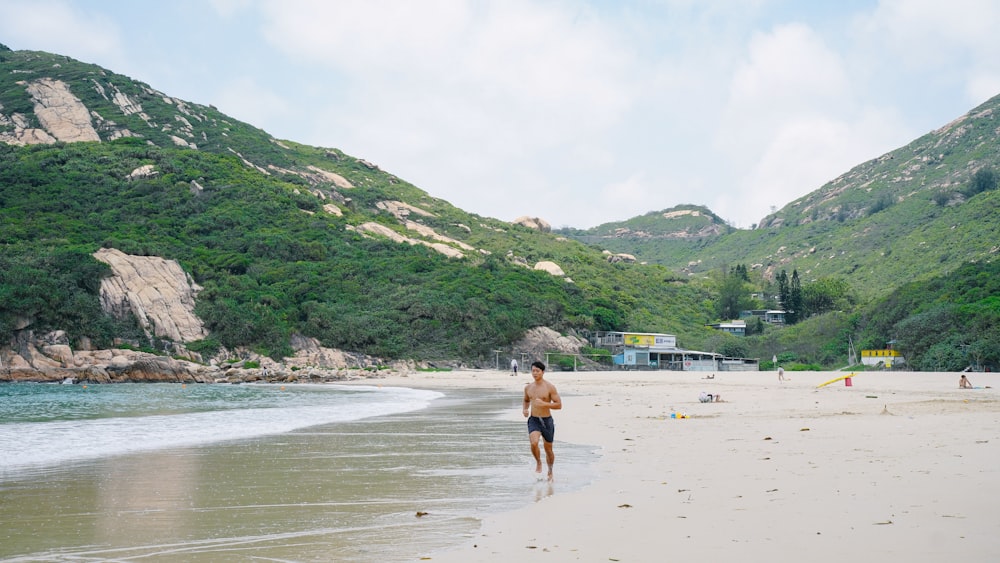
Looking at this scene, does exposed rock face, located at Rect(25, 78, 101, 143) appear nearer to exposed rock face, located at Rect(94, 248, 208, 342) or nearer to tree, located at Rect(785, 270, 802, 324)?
exposed rock face, located at Rect(94, 248, 208, 342)

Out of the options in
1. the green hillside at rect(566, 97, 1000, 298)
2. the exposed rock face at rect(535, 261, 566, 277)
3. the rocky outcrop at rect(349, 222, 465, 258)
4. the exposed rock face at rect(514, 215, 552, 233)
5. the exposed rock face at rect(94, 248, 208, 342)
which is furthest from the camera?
the exposed rock face at rect(514, 215, 552, 233)

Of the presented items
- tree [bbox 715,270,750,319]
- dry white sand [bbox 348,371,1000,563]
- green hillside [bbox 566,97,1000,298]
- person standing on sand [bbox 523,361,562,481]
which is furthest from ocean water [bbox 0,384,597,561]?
tree [bbox 715,270,750,319]

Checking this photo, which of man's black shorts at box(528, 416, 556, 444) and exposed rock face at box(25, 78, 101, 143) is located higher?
exposed rock face at box(25, 78, 101, 143)

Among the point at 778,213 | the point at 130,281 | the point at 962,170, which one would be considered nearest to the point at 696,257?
the point at 778,213

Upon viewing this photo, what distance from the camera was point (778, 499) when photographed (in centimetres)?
623

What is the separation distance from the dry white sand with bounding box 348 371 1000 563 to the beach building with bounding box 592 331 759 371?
148 ft

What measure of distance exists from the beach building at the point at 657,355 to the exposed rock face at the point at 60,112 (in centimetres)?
6774

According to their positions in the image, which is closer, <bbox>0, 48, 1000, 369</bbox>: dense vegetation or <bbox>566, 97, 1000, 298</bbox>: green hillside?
<bbox>0, 48, 1000, 369</bbox>: dense vegetation

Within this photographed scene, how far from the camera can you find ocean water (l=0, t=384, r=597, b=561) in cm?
529

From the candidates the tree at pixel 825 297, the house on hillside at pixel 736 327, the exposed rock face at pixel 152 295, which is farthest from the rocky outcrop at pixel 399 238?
the tree at pixel 825 297

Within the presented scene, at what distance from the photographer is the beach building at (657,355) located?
56.5 m

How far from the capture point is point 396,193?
11300 cm

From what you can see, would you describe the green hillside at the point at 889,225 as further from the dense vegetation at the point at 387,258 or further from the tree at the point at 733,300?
the tree at the point at 733,300

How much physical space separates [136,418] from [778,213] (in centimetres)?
13890
